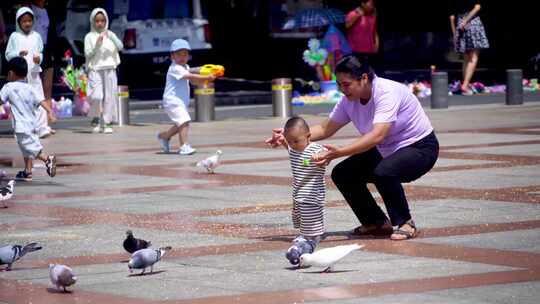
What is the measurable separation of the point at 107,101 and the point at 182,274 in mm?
12803

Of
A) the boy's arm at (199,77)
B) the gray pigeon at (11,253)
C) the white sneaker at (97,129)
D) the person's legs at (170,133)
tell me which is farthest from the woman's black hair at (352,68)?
the white sneaker at (97,129)

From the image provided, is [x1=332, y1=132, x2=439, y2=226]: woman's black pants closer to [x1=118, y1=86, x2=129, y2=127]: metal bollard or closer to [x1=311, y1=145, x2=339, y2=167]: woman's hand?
[x1=311, y1=145, x2=339, y2=167]: woman's hand

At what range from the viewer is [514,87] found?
2433 cm

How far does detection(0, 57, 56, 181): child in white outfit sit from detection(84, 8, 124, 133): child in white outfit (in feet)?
20.2

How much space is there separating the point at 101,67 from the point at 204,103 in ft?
8.34

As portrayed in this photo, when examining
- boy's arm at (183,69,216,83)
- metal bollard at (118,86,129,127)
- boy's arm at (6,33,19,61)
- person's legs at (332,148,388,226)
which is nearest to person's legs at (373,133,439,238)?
person's legs at (332,148,388,226)

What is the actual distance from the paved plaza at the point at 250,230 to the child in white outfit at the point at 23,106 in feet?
1.12

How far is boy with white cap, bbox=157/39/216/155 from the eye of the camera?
1736cm

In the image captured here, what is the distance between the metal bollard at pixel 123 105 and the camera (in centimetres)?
2259

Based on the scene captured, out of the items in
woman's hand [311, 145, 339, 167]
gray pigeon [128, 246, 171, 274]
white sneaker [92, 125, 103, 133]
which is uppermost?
woman's hand [311, 145, 339, 167]

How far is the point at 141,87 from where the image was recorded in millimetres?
32250

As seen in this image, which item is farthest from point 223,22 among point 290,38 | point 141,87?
point 141,87

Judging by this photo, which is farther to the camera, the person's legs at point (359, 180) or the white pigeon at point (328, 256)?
the person's legs at point (359, 180)

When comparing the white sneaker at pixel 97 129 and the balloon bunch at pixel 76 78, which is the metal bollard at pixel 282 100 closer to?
the balloon bunch at pixel 76 78
